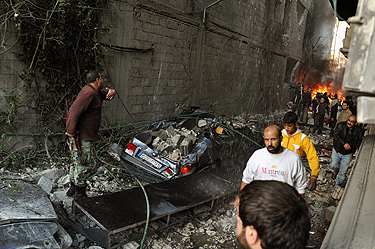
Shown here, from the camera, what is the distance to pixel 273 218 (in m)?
1.28

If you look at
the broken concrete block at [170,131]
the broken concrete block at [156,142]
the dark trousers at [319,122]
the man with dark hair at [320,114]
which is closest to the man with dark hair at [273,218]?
the broken concrete block at [156,142]

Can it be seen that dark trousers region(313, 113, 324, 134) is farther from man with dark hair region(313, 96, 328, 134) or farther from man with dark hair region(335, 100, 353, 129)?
man with dark hair region(335, 100, 353, 129)

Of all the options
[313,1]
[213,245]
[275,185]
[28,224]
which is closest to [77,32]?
[28,224]

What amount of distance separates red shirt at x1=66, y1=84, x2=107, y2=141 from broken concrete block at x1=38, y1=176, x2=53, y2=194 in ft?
3.28

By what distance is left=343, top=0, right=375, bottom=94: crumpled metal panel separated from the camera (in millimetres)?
1089

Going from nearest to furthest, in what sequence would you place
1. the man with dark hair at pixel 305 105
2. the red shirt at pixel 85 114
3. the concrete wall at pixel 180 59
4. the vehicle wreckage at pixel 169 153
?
the red shirt at pixel 85 114
the vehicle wreckage at pixel 169 153
the concrete wall at pixel 180 59
the man with dark hair at pixel 305 105

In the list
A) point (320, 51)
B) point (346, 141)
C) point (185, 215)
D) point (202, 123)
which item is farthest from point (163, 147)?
point (320, 51)

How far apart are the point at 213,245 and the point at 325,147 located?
25.3 feet

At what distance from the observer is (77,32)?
602 centimetres

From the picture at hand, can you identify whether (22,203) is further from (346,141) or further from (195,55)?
(195,55)

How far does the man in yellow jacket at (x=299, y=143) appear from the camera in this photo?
4082 mm

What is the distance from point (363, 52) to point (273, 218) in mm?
748

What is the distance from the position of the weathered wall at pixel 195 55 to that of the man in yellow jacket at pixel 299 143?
13.8 feet

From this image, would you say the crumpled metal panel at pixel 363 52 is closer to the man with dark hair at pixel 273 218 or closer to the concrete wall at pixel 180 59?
the man with dark hair at pixel 273 218
